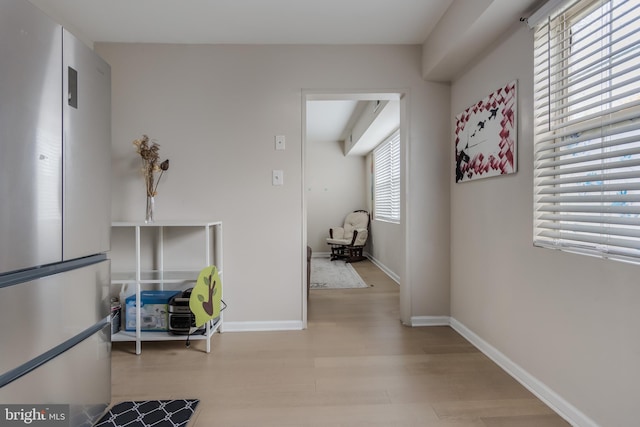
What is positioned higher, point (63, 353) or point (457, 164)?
point (457, 164)

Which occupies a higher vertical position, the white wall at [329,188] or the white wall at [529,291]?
the white wall at [329,188]

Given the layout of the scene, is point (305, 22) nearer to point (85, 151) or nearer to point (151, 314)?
point (85, 151)

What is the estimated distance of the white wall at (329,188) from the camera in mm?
6887

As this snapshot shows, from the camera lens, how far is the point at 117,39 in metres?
2.47

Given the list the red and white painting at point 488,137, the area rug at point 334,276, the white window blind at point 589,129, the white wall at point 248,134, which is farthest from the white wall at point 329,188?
the white window blind at point 589,129

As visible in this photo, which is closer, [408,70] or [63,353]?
[63,353]

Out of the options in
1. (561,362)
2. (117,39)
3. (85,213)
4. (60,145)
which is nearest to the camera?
(60,145)

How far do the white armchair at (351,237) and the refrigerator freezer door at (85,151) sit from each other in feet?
15.8

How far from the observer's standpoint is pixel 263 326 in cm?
258

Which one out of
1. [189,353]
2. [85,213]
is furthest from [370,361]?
[85,213]

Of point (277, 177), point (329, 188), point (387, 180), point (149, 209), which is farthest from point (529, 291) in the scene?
point (329, 188)

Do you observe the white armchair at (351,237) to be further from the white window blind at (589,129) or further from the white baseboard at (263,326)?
the white window blind at (589,129)

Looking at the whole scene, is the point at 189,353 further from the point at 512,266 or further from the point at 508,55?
the point at 508,55

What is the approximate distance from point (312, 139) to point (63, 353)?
5.93 metres
